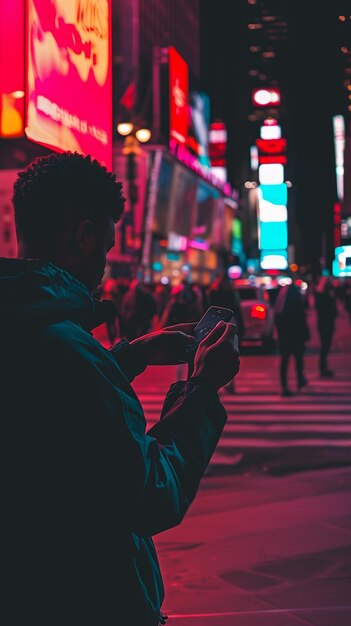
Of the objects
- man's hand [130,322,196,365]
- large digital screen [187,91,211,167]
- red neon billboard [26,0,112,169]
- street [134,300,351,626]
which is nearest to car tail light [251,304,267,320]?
street [134,300,351,626]

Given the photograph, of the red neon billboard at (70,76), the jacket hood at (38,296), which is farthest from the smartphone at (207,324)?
the red neon billboard at (70,76)

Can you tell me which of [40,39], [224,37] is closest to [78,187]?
[40,39]

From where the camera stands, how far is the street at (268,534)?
16.4ft

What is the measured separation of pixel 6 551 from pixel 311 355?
22.3 m

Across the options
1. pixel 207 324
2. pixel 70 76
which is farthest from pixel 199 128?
pixel 207 324

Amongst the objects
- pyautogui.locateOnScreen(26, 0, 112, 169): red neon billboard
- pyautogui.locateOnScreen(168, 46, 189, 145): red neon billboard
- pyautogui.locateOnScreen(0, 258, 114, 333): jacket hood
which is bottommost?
pyautogui.locateOnScreen(0, 258, 114, 333): jacket hood

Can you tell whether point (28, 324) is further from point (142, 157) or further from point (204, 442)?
point (142, 157)

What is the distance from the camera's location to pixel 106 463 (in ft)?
5.52

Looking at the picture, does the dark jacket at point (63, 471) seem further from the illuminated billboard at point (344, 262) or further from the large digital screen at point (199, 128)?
the large digital screen at point (199, 128)

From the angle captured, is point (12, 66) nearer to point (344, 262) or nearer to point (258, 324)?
point (344, 262)

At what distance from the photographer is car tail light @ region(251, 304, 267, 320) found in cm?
2548

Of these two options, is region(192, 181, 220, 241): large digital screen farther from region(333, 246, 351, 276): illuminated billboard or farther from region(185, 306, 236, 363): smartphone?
region(185, 306, 236, 363): smartphone

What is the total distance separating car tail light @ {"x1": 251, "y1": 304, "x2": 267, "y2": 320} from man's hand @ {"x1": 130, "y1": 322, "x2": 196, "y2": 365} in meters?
23.2

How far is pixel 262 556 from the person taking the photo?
592cm
